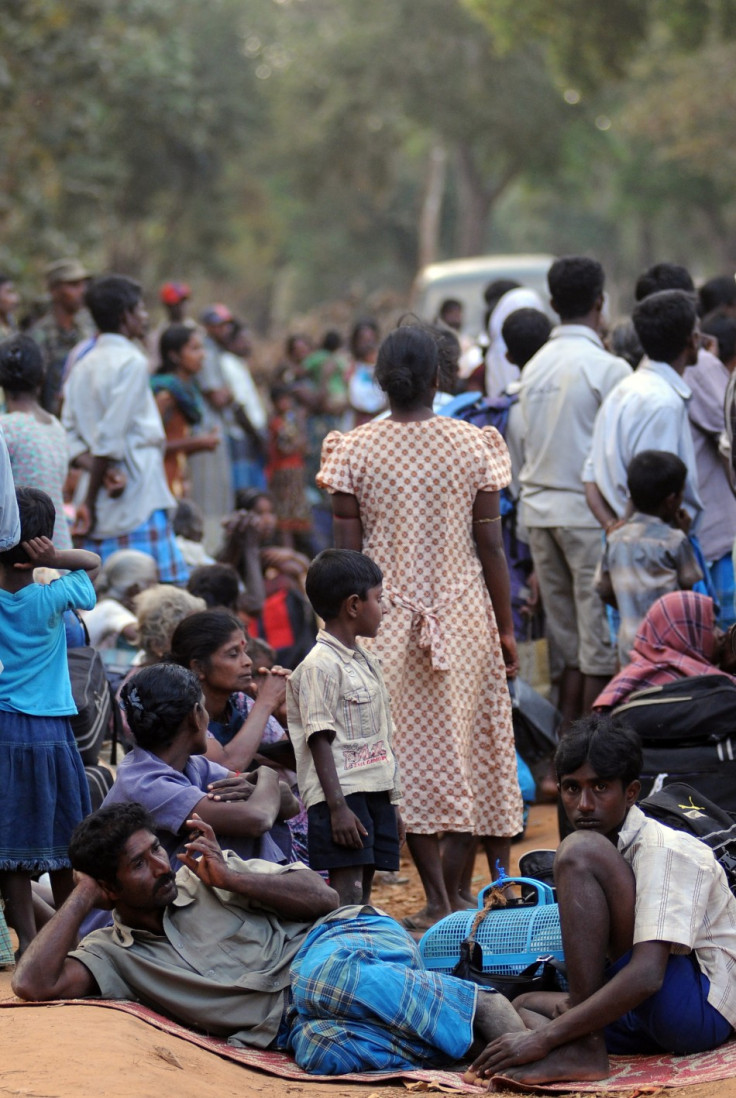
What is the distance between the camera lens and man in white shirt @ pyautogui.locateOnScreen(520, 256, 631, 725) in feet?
23.9

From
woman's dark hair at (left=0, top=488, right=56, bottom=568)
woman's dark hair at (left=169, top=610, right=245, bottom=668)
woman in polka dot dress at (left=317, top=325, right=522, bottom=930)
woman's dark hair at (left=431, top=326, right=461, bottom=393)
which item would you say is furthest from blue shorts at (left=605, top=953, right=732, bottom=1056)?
woman's dark hair at (left=431, top=326, right=461, bottom=393)

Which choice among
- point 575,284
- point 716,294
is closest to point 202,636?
point 575,284

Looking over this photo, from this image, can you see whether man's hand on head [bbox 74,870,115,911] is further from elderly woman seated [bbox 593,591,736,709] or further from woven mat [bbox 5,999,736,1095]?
elderly woman seated [bbox 593,591,736,709]

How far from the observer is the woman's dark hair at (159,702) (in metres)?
4.55

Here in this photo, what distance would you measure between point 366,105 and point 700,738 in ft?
118

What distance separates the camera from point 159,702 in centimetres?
455

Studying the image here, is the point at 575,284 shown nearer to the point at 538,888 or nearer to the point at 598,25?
the point at 538,888

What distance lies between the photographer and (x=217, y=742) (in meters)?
5.17

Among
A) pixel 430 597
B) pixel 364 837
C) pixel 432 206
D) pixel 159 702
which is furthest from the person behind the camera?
pixel 432 206

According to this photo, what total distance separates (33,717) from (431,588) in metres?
1.44

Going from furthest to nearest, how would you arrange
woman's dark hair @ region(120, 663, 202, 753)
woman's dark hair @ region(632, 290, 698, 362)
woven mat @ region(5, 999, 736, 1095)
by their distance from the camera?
woman's dark hair @ region(632, 290, 698, 362), woman's dark hair @ region(120, 663, 202, 753), woven mat @ region(5, 999, 736, 1095)

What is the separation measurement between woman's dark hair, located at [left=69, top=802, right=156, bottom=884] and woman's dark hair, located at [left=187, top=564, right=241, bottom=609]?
3046 millimetres

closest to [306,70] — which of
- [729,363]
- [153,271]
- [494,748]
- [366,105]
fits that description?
[366,105]

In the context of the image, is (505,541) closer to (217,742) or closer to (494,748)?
(494,748)
